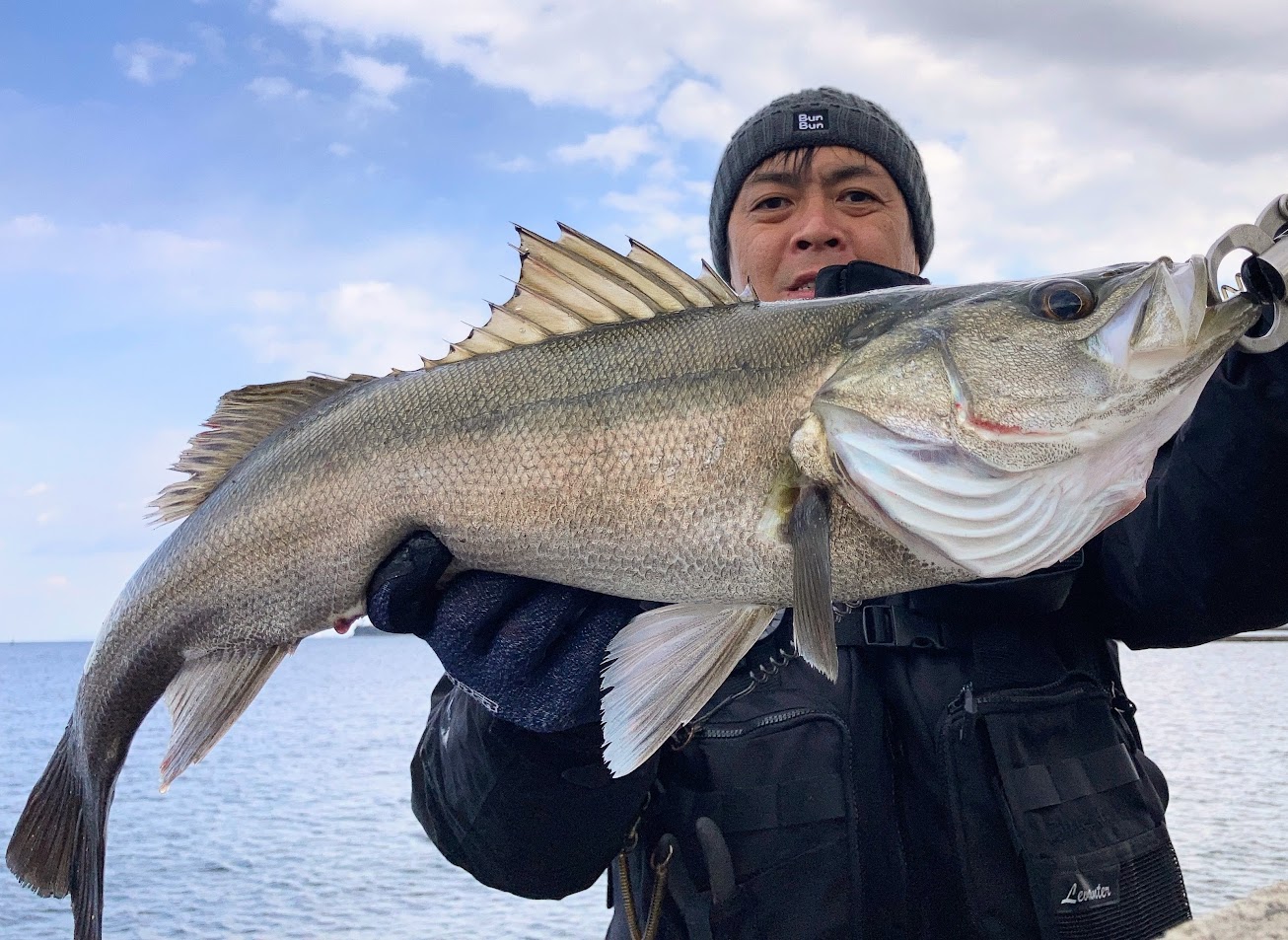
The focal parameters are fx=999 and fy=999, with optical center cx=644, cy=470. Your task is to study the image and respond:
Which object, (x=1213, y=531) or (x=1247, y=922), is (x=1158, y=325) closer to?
(x=1213, y=531)

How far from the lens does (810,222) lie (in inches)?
162

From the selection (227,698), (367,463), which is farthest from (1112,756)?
(227,698)

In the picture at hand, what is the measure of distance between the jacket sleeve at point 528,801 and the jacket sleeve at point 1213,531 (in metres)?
1.46

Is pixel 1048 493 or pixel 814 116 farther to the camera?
pixel 814 116

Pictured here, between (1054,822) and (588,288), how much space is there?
6.32ft

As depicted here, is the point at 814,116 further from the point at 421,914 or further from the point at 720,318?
the point at 421,914

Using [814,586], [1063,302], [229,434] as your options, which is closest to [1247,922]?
[814,586]

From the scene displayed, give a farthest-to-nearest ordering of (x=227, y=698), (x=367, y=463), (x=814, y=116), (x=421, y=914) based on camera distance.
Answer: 1. (x=421, y=914)
2. (x=814, y=116)
3. (x=227, y=698)
4. (x=367, y=463)

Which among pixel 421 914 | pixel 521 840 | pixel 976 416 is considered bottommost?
pixel 421 914

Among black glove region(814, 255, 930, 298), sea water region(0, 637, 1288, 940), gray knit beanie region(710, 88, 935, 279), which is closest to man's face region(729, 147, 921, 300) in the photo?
gray knit beanie region(710, 88, 935, 279)

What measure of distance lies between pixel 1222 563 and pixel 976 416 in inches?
37.5

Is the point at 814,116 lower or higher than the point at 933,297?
higher

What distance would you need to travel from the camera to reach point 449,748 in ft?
9.68

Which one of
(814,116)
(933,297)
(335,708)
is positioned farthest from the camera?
(335,708)
